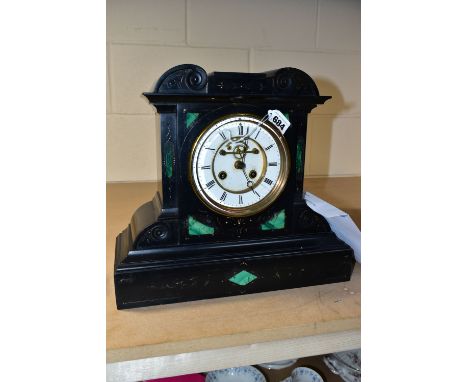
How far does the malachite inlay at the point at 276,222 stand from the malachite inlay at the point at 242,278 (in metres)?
0.08

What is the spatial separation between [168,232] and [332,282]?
1.00 feet

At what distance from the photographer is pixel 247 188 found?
0.63 meters

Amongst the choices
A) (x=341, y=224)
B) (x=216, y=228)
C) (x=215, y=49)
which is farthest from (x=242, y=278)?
(x=215, y=49)

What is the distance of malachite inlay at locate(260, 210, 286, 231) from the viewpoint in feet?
2.17

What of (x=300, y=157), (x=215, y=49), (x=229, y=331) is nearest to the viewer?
(x=229, y=331)

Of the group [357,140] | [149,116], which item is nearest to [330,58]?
[357,140]

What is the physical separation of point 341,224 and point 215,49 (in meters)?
0.81

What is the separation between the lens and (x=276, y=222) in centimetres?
67

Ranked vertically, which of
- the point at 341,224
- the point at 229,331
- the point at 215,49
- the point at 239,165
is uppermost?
the point at 215,49

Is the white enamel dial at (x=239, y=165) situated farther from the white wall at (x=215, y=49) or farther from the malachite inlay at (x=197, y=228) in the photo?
the white wall at (x=215, y=49)

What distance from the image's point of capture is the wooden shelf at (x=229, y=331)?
523mm

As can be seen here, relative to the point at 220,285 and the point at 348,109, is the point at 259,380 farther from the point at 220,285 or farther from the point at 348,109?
the point at 348,109

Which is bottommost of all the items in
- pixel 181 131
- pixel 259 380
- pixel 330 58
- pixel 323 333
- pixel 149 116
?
pixel 259 380

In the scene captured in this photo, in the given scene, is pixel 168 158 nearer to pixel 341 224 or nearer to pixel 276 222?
pixel 276 222
